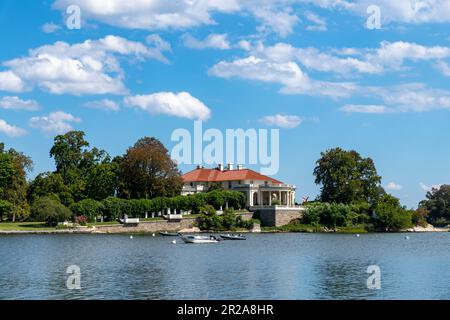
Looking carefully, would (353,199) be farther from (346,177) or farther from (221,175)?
(221,175)

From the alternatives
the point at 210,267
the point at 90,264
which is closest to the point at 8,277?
the point at 90,264

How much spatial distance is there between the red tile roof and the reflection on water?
55054mm

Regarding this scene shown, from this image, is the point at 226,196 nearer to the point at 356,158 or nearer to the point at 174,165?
the point at 174,165

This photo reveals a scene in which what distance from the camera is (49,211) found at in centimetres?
8050

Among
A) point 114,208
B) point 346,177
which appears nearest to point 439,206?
point 346,177

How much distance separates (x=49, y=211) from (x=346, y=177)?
155 ft

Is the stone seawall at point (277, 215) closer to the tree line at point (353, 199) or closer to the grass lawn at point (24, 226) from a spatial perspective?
the tree line at point (353, 199)

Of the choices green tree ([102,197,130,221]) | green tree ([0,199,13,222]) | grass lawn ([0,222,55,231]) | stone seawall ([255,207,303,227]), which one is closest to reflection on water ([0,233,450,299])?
grass lawn ([0,222,55,231])

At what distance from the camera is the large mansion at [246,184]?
107 meters

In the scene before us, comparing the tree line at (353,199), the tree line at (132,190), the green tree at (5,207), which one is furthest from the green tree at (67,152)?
the tree line at (353,199)

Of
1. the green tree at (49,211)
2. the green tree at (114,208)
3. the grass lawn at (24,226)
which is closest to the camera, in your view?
the grass lawn at (24,226)

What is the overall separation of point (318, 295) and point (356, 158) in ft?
266

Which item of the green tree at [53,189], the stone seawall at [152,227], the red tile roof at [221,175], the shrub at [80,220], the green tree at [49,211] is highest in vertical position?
the red tile roof at [221,175]

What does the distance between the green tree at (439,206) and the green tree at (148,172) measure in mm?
54684
